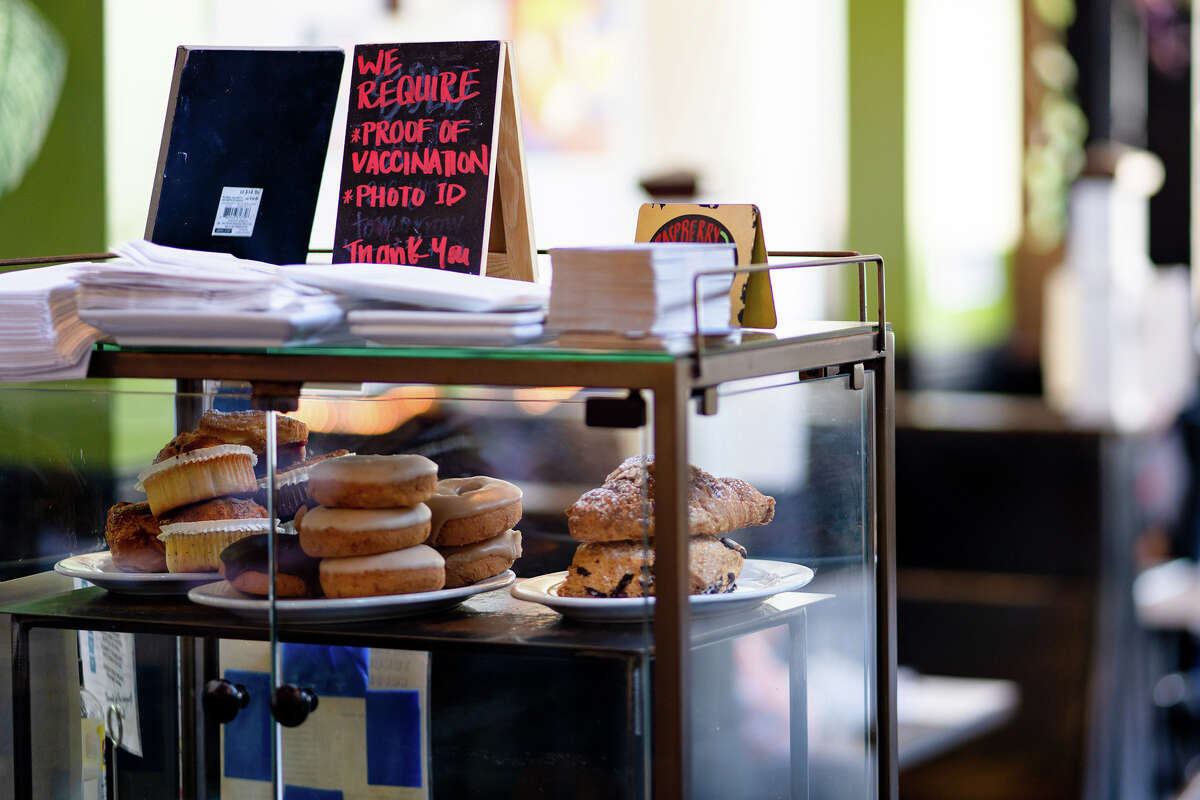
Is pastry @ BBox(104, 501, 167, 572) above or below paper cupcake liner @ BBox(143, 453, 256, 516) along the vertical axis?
below

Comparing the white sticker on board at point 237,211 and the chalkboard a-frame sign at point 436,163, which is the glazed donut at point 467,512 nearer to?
the chalkboard a-frame sign at point 436,163

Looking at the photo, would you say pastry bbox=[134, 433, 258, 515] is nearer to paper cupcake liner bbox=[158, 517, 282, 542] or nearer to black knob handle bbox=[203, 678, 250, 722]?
paper cupcake liner bbox=[158, 517, 282, 542]

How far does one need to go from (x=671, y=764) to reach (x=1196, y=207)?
4492 millimetres

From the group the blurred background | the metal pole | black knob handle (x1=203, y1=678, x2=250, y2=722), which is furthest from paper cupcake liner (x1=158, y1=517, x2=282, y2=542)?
the blurred background

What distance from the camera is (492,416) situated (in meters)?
1.03

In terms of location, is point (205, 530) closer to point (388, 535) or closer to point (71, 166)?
point (388, 535)

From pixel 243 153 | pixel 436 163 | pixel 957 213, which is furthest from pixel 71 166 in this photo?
pixel 957 213

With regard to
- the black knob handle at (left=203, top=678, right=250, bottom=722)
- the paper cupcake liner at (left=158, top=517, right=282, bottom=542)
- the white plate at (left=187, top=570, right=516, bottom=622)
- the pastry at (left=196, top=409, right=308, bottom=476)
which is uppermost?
the pastry at (left=196, top=409, right=308, bottom=476)

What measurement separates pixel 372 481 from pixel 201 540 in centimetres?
17

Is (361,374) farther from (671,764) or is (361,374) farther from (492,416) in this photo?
(671,764)

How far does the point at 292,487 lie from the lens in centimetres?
104

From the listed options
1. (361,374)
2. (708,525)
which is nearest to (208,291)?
(361,374)

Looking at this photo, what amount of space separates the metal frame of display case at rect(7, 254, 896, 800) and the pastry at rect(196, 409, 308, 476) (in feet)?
0.15

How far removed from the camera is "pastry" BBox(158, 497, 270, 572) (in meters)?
1.10
